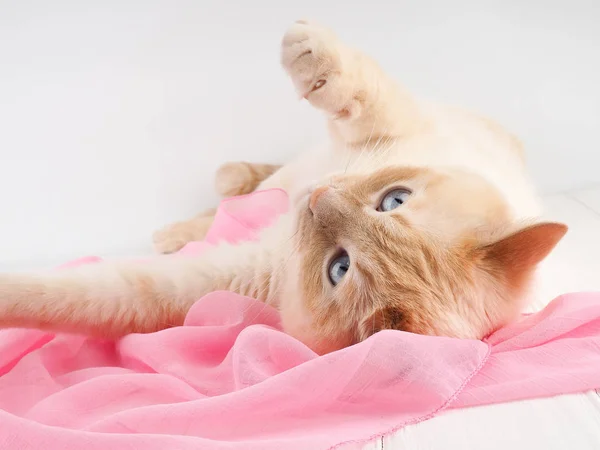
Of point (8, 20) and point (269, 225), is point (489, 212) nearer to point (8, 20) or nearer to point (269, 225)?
point (269, 225)

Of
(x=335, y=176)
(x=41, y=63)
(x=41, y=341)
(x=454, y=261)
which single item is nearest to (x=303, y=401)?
(x=454, y=261)

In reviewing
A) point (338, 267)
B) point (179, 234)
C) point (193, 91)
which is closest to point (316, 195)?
point (338, 267)

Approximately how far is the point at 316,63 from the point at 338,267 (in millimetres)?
400

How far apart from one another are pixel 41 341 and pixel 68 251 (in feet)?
2.09

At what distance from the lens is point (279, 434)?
795 mm

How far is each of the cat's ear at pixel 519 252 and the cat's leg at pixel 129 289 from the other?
42 centimetres

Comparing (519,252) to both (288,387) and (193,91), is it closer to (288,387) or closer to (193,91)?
(288,387)

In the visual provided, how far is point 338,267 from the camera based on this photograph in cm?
100

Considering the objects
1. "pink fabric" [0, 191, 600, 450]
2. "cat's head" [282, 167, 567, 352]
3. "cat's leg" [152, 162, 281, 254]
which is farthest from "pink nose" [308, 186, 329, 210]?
"cat's leg" [152, 162, 281, 254]

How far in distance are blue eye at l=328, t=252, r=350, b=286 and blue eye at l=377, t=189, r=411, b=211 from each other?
0.10 meters

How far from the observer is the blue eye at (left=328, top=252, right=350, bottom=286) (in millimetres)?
989

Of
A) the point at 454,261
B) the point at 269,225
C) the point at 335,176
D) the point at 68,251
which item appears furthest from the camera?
the point at 68,251

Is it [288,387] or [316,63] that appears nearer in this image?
[288,387]

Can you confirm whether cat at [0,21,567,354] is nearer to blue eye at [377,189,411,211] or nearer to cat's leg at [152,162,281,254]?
blue eye at [377,189,411,211]
